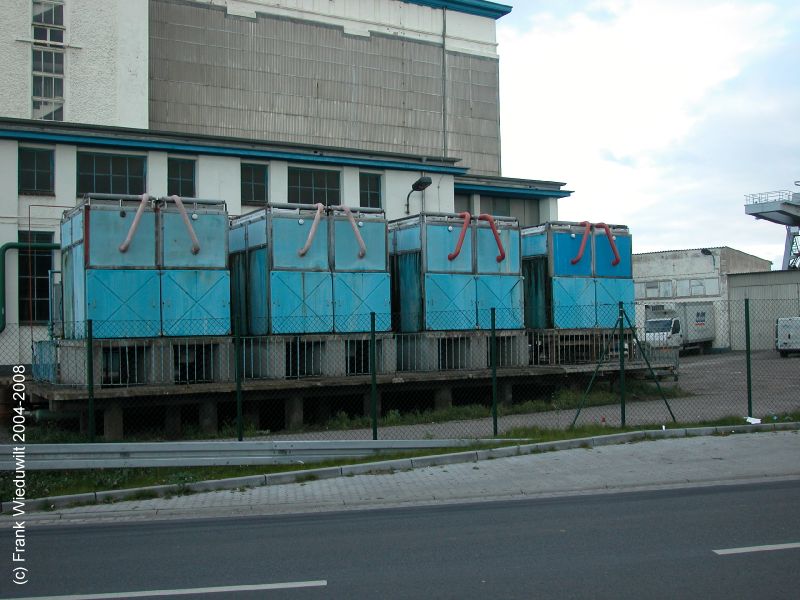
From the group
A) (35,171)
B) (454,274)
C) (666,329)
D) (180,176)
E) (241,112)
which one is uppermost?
(241,112)

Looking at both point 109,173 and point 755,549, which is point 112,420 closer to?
point 755,549

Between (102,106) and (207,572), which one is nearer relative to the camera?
(207,572)

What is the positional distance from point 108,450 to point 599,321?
13782 mm

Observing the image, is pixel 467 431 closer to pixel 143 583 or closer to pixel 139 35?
pixel 143 583

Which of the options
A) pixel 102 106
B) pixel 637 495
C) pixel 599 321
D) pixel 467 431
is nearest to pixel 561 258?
pixel 599 321

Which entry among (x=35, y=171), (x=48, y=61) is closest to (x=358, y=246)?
(x=35, y=171)

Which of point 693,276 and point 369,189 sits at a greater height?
point 369,189

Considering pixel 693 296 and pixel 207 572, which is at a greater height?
pixel 693 296

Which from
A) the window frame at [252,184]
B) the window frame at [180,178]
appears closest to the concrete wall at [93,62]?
the window frame at [180,178]

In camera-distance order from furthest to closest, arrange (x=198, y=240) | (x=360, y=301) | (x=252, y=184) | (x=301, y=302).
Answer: (x=252, y=184)
(x=360, y=301)
(x=301, y=302)
(x=198, y=240)

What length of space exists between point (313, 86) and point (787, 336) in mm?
24207

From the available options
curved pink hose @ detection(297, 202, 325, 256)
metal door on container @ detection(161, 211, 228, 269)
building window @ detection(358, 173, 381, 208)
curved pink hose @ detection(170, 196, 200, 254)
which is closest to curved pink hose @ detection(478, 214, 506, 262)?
curved pink hose @ detection(297, 202, 325, 256)

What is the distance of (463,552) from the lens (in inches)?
290

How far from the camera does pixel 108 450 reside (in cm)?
1121
